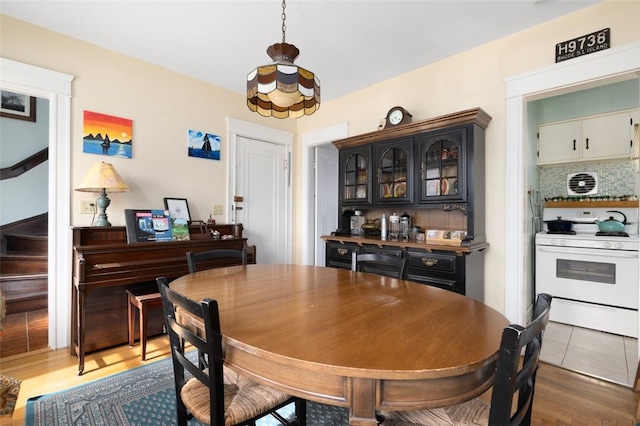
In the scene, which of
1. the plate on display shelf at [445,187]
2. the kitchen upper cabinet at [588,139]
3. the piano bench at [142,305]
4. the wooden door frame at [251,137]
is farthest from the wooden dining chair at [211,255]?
the kitchen upper cabinet at [588,139]

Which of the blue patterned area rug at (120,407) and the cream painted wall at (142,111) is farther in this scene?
the cream painted wall at (142,111)

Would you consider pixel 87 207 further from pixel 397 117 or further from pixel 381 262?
pixel 397 117

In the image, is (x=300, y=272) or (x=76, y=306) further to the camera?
(x=76, y=306)

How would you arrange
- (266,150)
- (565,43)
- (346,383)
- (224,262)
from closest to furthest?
1. (346,383)
2. (565,43)
3. (224,262)
4. (266,150)

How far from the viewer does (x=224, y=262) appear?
2904 mm

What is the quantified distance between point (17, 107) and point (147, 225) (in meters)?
A: 2.79

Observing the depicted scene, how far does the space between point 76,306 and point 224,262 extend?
47.5 inches

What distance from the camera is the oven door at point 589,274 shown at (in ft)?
9.02

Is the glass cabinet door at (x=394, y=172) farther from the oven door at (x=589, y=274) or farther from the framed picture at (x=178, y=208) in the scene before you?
the framed picture at (x=178, y=208)

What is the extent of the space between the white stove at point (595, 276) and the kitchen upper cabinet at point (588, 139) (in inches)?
28.1

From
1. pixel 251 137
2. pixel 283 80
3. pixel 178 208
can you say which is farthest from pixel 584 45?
pixel 178 208

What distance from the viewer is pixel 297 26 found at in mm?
2369

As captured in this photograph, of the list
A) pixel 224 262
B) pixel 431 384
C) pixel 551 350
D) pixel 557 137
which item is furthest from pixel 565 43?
pixel 224 262

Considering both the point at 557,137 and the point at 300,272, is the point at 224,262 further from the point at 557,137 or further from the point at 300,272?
the point at 557,137
